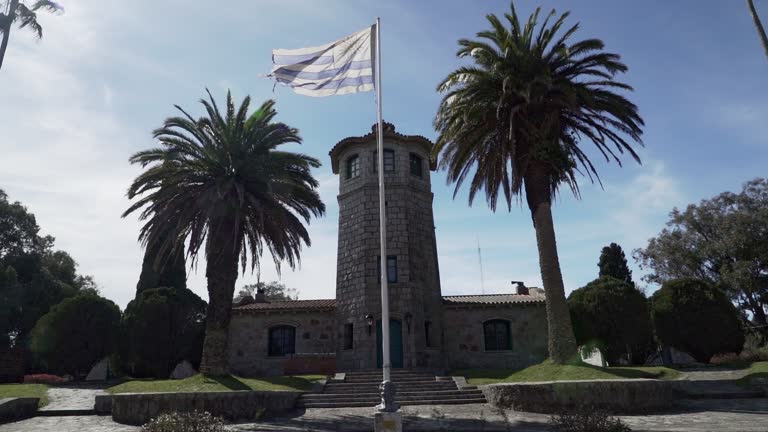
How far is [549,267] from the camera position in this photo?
736 inches

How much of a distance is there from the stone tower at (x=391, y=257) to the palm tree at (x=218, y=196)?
5.53 metres

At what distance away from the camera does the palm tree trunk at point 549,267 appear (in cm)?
1788

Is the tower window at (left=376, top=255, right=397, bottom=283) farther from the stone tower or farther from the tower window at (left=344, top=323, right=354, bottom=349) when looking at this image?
the tower window at (left=344, top=323, right=354, bottom=349)

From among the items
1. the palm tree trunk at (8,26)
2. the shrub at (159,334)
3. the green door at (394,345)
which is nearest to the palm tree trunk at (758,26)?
the green door at (394,345)

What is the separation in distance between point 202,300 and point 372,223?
11.1m

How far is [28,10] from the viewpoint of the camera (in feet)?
60.8

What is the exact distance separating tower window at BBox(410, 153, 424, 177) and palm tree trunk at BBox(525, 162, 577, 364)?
9.78 metres

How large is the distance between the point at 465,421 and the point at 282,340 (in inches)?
614

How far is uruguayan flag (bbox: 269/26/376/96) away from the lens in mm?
14273

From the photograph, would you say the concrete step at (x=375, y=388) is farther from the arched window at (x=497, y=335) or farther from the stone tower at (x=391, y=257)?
the arched window at (x=497, y=335)

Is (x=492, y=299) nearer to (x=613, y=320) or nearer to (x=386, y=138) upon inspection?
(x=613, y=320)

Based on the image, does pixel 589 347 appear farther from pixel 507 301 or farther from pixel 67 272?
pixel 67 272

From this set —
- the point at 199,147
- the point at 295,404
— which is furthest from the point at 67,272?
the point at 295,404

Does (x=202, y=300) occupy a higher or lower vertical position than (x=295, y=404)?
higher
